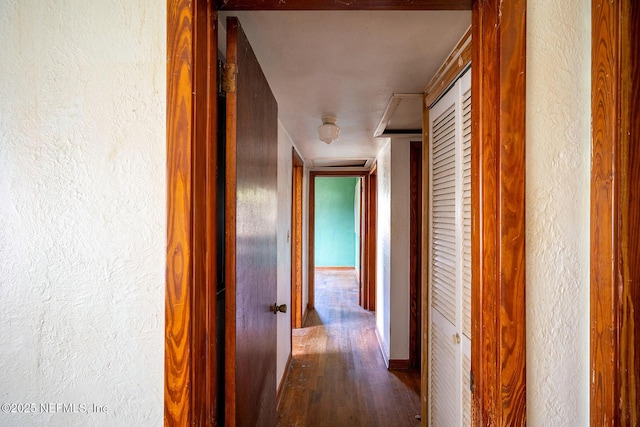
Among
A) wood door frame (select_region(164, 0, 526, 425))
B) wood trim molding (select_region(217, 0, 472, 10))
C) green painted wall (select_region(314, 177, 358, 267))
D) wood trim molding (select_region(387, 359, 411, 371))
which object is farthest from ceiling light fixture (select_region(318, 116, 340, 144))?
green painted wall (select_region(314, 177, 358, 267))

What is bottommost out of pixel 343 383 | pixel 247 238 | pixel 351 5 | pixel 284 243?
pixel 343 383

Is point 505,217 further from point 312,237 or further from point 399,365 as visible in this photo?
point 312,237

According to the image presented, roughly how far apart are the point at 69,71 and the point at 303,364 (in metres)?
2.89

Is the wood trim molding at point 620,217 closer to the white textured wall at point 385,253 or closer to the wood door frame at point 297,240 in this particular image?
the white textured wall at point 385,253

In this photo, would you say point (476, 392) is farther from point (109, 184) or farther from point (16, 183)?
point (16, 183)

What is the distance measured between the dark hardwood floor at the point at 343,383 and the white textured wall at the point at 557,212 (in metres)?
1.67

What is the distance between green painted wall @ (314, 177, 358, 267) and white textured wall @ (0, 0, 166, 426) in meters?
7.00

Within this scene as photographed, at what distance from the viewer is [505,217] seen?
0.79 meters

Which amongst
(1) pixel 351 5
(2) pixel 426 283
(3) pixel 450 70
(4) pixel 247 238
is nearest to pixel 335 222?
(2) pixel 426 283

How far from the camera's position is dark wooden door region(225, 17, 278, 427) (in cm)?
98

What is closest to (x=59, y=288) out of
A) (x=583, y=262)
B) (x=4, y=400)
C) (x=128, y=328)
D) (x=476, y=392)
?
(x=128, y=328)

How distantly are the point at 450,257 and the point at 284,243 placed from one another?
65.0 inches

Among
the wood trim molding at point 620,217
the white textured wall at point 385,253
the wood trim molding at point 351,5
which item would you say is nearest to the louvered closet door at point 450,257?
the wood trim molding at point 351,5

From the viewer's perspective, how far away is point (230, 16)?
3.41 feet
